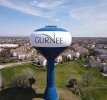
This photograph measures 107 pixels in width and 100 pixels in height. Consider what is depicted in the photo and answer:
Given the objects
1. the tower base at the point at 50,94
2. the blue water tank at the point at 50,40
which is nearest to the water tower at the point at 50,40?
the blue water tank at the point at 50,40

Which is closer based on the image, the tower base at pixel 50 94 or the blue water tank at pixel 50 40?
the blue water tank at pixel 50 40

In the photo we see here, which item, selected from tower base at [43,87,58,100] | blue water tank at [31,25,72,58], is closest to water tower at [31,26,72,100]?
blue water tank at [31,25,72,58]

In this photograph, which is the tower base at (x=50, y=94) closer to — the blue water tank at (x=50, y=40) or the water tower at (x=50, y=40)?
the water tower at (x=50, y=40)

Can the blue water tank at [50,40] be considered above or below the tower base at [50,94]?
above

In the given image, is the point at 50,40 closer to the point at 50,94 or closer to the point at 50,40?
the point at 50,40

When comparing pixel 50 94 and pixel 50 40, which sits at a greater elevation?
pixel 50 40

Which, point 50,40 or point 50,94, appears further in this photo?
point 50,94

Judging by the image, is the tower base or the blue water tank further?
the tower base

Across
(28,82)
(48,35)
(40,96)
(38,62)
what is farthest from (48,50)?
(38,62)

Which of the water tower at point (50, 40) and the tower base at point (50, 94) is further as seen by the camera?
the tower base at point (50, 94)

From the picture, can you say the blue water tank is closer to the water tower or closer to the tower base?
the water tower

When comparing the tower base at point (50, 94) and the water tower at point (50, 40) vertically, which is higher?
the water tower at point (50, 40)

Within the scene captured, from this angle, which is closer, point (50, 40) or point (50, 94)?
point (50, 40)

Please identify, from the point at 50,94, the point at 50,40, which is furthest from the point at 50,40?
the point at 50,94
